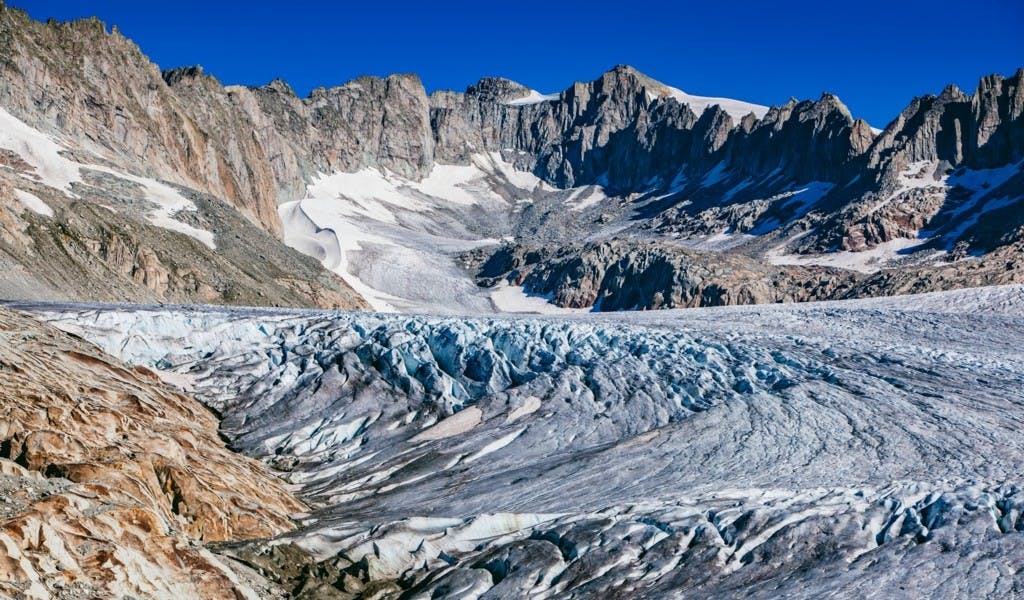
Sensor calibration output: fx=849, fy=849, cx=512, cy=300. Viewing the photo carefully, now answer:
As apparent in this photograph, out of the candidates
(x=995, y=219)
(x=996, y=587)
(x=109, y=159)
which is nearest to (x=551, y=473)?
(x=996, y=587)

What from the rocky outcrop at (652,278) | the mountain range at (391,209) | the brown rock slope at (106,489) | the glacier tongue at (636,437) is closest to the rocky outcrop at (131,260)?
the mountain range at (391,209)

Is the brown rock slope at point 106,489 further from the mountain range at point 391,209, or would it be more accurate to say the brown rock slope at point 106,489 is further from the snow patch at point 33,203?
the snow patch at point 33,203

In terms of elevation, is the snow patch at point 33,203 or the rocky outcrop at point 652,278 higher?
the snow patch at point 33,203

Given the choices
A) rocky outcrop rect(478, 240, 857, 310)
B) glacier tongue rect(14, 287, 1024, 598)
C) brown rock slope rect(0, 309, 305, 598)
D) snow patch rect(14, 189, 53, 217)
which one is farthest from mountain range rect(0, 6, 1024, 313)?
brown rock slope rect(0, 309, 305, 598)

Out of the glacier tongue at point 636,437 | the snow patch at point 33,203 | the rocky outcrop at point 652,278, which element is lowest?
the glacier tongue at point 636,437

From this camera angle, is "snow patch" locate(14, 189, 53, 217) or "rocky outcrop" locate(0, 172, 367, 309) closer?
"rocky outcrop" locate(0, 172, 367, 309)

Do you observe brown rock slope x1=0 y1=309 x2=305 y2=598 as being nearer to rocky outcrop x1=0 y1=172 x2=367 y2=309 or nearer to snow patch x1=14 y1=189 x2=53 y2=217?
rocky outcrop x1=0 y1=172 x2=367 y2=309

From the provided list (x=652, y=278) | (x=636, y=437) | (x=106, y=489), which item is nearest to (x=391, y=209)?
(x=652, y=278)
